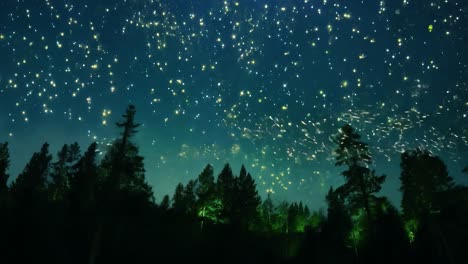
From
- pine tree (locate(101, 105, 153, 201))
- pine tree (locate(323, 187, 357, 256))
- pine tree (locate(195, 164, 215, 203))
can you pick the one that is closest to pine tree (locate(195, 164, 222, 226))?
pine tree (locate(195, 164, 215, 203))

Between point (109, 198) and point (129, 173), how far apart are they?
7.62 feet

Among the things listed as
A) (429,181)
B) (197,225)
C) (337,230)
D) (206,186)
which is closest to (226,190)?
(206,186)

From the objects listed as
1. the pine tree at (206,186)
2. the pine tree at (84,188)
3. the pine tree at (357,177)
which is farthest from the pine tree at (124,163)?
the pine tree at (206,186)

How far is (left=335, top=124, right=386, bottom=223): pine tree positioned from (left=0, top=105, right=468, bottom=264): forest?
0.09 m

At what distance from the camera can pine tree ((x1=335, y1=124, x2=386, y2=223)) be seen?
95.9ft

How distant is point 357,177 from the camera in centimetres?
2966

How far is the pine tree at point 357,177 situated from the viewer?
29.2 meters

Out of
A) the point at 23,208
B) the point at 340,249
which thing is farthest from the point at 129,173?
the point at 340,249

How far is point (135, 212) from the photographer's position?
37438mm

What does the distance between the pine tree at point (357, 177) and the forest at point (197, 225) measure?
A: 3.5 inches

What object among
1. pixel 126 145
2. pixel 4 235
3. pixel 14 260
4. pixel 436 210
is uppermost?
pixel 126 145

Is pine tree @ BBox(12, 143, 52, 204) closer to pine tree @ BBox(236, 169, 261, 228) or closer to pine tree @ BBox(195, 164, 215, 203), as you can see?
pine tree @ BBox(195, 164, 215, 203)

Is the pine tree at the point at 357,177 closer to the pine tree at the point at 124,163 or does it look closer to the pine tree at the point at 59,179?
the pine tree at the point at 124,163

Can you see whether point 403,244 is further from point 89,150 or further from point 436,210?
point 89,150
